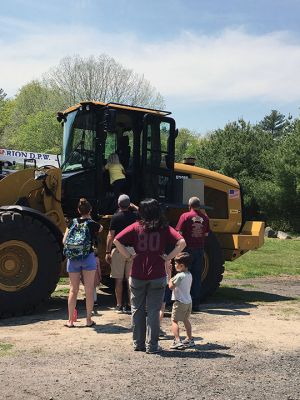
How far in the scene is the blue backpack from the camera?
6.72 m

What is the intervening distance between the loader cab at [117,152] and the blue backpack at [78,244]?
1.80 metres

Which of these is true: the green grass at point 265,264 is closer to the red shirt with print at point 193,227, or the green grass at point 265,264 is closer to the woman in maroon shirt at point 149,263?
the red shirt with print at point 193,227

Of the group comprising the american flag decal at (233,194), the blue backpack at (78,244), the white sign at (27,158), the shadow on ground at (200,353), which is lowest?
the shadow on ground at (200,353)

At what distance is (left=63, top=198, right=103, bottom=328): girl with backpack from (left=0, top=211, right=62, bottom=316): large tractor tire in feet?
2.65

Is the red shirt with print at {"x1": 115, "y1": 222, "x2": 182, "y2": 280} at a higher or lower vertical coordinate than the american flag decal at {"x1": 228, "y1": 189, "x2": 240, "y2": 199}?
lower

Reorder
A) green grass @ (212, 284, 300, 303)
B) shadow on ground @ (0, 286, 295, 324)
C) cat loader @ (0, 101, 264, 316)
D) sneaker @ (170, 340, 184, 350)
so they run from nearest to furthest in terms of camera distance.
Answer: sneaker @ (170, 340, 184, 350) < shadow on ground @ (0, 286, 295, 324) < cat loader @ (0, 101, 264, 316) < green grass @ (212, 284, 300, 303)

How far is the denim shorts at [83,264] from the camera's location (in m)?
6.77

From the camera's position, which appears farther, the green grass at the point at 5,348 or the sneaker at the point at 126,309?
the sneaker at the point at 126,309

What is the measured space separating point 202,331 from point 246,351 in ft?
A: 3.40

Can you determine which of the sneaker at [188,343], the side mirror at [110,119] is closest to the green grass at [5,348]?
the sneaker at [188,343]

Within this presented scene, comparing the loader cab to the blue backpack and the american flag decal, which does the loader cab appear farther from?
the blue backpack

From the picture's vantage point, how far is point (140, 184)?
28.7ft

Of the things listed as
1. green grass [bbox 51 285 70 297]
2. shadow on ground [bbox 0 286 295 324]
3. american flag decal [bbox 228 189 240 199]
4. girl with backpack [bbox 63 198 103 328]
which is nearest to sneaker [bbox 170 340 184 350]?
shadow on ground [bbox 0 286 295 324]

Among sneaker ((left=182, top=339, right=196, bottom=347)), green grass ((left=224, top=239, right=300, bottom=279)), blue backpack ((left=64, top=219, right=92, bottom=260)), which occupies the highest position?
blue backpack ((left=64, top=219, right=92, bottom=260))
